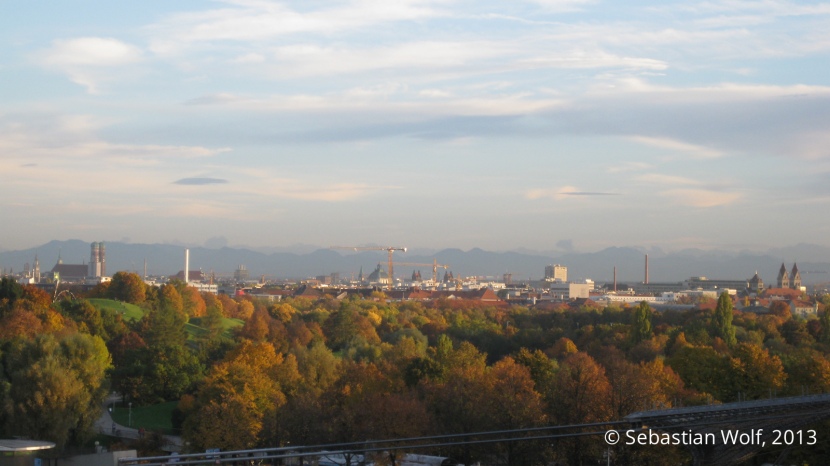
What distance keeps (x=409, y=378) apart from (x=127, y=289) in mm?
48962

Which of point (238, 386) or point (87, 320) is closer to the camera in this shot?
point (238, 386)

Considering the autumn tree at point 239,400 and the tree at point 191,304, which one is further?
the tree at point 191,304

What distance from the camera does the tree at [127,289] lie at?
84625mm

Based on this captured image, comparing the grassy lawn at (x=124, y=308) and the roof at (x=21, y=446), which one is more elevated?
the grassy lawn at (x=124, y=308)

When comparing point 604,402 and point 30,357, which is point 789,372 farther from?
point 30,357

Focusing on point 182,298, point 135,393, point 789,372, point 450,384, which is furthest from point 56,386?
point 182,298

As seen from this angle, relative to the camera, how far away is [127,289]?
84750 millimetres

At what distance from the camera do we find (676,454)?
2772 centimetres

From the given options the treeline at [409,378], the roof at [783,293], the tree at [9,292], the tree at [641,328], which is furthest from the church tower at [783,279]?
the tree at [9,292]

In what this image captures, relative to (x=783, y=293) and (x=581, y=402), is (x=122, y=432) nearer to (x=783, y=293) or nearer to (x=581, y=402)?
(x=581, y=402)

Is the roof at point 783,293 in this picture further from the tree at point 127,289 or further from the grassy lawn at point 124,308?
the grassy lawn at point 124,308

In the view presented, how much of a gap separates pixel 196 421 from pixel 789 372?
847 inches

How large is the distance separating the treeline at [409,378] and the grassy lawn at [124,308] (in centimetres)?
756

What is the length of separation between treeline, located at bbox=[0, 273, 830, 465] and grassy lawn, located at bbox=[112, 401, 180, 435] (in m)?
0.63
